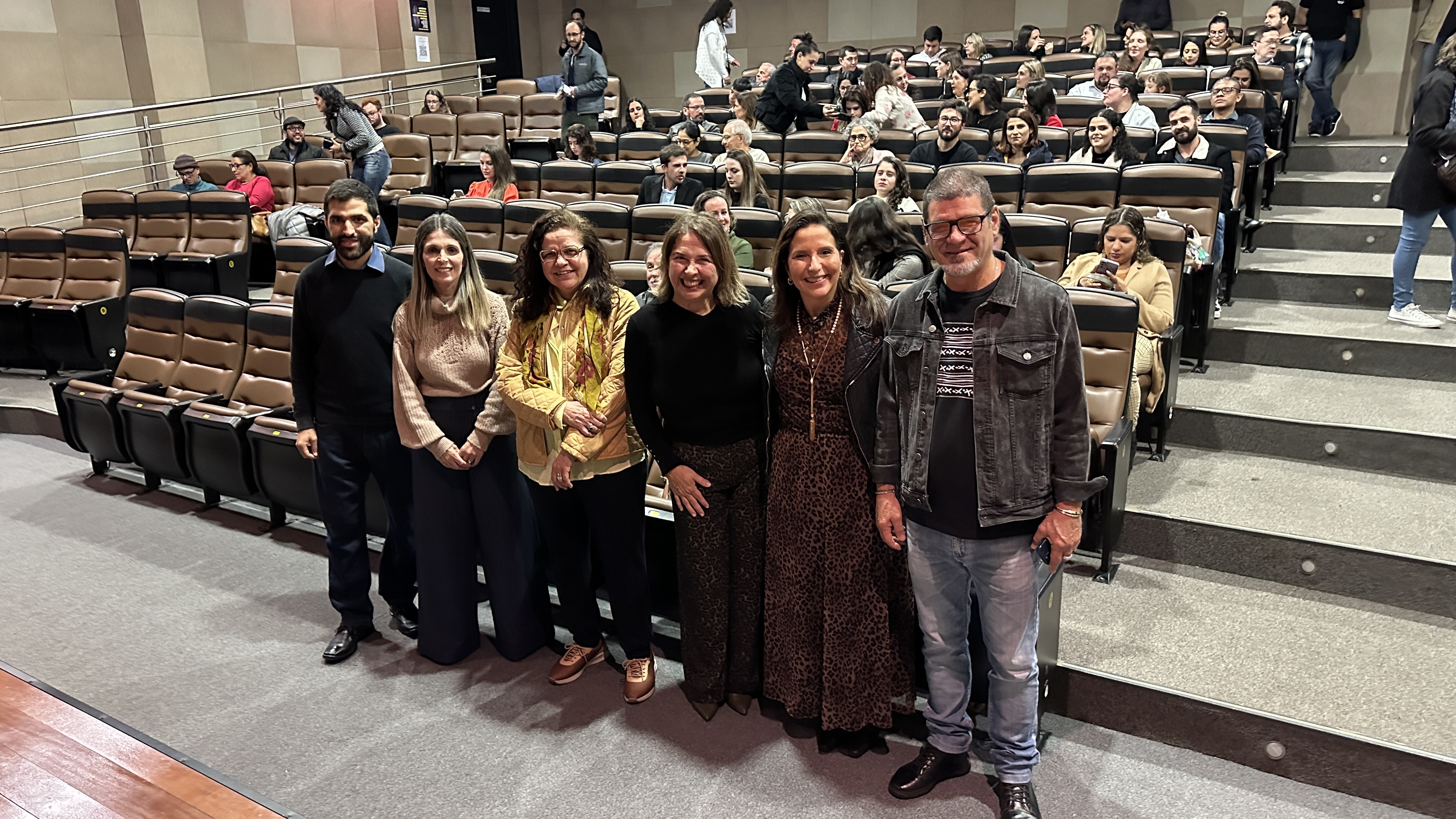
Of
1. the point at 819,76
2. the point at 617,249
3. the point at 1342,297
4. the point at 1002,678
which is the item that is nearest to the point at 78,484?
the point at 617,249

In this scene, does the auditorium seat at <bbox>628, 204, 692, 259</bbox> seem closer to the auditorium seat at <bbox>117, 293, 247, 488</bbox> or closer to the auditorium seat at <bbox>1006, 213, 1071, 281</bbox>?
the auditorium seat at <bbox>1006, 213, 1071, 281</bbox>

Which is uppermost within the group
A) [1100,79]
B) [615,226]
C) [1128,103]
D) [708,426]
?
[1100,79]

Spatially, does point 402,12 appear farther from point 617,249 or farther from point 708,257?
point 708,257

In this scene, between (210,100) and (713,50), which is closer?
(210,100)

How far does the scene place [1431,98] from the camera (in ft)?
11.9

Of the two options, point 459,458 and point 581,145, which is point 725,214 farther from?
point 581,145

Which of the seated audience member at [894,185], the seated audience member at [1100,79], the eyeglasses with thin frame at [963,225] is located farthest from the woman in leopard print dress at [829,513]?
the seated audience member at [1100,79]

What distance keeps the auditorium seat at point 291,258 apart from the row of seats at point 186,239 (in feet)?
2.63

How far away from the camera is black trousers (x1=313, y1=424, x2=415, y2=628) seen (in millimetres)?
2547

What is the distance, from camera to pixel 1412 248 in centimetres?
379

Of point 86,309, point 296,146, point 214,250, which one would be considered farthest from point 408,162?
point 86,309

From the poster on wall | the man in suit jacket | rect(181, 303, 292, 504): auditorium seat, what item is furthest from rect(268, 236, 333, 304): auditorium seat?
the poster on wall

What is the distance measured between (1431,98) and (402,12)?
9.17 metres

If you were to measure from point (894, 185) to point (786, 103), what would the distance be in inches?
109
